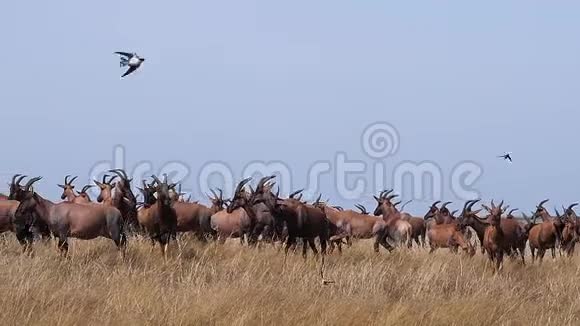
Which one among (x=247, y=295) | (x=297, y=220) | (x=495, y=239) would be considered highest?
(x=297, y=220)

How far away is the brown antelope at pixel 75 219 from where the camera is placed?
14062 millimetres

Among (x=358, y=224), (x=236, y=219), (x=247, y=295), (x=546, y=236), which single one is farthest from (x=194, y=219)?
(x=247, y=295)

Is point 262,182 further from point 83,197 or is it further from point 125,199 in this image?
point 83,197

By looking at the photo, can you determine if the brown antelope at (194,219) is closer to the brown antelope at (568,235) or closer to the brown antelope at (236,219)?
the brown antelope at (236,219)

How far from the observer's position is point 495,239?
17.5 metres

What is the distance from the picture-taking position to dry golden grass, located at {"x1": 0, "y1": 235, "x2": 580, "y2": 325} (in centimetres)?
827

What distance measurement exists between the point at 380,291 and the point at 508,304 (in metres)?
1.53

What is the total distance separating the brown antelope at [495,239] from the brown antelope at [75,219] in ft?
24.8

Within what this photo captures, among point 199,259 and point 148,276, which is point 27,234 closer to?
point 199,259

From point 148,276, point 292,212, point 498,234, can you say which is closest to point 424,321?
point 148,276

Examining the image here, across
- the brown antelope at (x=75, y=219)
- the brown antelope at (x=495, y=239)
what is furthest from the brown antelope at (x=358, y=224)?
the brown antelope at (x=75, y=219)

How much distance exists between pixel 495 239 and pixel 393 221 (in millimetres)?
6231

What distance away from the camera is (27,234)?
14.2 m

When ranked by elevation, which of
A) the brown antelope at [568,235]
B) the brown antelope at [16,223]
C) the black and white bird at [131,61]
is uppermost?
the black and white bird at [131,61]
